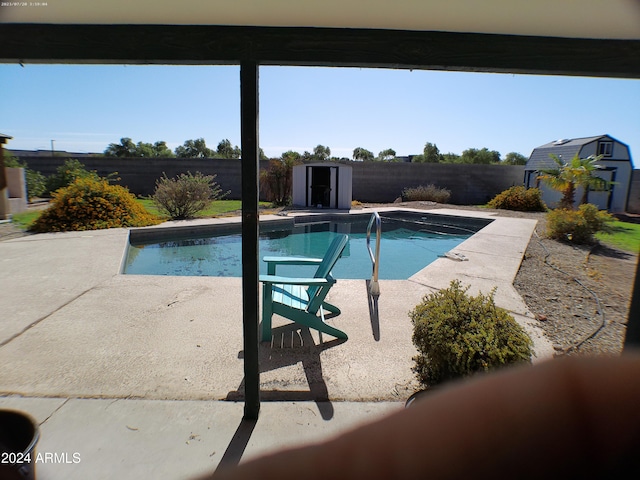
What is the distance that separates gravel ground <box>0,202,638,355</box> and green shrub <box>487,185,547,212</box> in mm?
7438

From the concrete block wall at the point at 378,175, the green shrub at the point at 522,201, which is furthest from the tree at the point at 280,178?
the green shrub at the point at 522,201

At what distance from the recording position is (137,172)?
18125 mm

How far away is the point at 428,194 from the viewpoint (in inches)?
711

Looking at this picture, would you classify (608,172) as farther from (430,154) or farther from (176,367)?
(176,367)

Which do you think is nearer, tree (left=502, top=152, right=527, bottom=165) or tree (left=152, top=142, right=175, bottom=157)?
tree (left=502, top=152, right=527, bottom=165)

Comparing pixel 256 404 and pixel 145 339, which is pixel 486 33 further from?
pixel 145 339

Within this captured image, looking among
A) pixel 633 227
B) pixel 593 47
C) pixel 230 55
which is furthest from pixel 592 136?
pixel 230 55

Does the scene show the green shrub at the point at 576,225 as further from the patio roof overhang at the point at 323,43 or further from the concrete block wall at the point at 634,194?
the concrete block wall at the point at 634,194

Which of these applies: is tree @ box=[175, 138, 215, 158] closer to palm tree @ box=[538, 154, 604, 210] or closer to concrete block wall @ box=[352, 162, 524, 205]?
concrete block wall @ box=[352, 162, 524, 205]

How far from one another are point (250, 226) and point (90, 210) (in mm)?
9281

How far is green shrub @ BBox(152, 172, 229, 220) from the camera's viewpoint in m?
11.0

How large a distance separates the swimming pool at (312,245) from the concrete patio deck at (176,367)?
2.23 meters

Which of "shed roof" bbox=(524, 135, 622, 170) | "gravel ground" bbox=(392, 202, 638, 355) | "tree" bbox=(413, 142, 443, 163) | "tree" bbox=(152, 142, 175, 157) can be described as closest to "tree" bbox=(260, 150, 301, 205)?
"gravel ground" bbox=(392, 202, 638, 355)

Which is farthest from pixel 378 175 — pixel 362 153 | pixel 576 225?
pixel 362 153
